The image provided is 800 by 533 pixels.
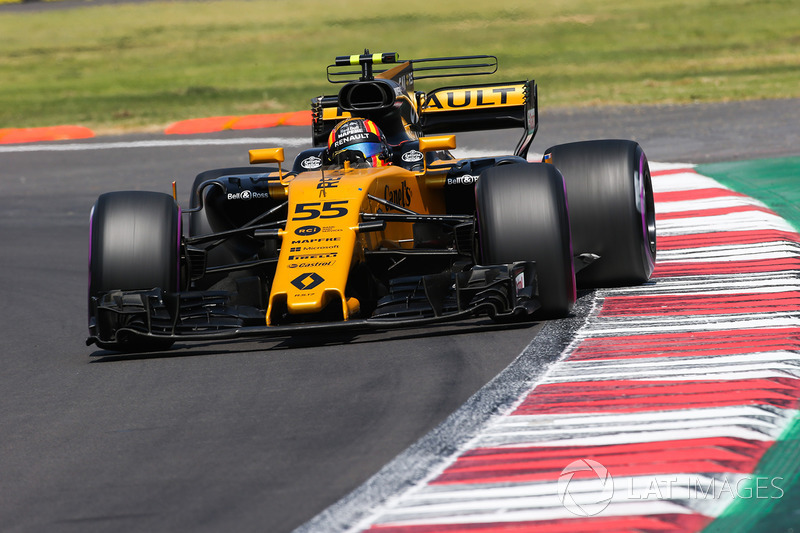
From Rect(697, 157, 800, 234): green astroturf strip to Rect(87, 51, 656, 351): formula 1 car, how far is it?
2.91 meters

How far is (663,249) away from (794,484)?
6.13 metres

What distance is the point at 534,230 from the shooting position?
7.58 m

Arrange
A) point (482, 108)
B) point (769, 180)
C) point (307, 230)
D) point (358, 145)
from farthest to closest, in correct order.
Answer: point (769, 180) < point (482, 108) < point (358, 145) < point (307, 230)

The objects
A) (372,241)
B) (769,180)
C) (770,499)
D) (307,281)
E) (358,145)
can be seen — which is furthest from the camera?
(769,180)

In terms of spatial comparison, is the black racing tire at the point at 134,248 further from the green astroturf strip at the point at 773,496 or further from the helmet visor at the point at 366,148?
the green astroturf strip at the point at 773,496

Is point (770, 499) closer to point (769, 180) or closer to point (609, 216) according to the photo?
point (609, 216)

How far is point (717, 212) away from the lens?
39.1 ft

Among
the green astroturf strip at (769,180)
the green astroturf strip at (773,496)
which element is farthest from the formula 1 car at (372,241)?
the green astroturf strip at (769,180)

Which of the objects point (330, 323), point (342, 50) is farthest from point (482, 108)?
point (342, 50)

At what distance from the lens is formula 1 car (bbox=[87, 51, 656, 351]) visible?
744 cm

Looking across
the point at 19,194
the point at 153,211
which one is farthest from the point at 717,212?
the point at 19,194

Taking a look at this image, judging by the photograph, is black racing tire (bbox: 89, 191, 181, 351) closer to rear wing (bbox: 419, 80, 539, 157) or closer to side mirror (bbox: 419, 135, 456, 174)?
side mirror (bbox: 419, 135, 456, 174)

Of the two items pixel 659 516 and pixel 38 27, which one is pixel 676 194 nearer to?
pixel 659 516
